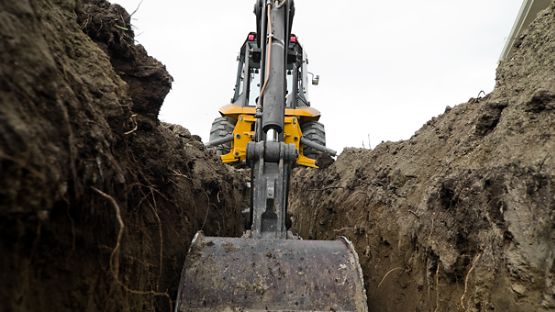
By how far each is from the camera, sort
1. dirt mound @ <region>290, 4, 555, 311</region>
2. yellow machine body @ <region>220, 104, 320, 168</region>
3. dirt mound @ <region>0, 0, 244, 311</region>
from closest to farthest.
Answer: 1. dirt mound @ <region>0, 0, 244, 311</region>
2. dirt mound @ <region>290, 4, 555, 311</region>
3. yellow machine body @ <region>220, 104, 320, 168</region>

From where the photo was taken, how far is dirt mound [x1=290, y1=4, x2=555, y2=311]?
2105 millimetres

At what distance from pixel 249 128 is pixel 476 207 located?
4.53 metres

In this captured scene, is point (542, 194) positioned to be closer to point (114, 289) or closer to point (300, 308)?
→ point (300, 308)

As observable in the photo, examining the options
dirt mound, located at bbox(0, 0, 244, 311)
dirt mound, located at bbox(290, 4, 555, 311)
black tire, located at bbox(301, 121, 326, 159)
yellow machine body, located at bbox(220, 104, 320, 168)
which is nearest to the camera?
dirt mound, located at bbox(0, 0, 244, 311)

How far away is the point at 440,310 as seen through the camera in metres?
2.74

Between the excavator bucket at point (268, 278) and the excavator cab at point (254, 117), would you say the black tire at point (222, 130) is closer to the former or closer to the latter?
the excavator cab at point (254, 117)

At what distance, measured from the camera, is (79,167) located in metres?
1.58

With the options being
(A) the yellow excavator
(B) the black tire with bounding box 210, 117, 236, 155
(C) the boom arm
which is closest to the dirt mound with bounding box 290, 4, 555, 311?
(C) the boom arm

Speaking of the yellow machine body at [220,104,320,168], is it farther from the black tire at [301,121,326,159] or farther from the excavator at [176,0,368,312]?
the excavator at [176,0,368,312]

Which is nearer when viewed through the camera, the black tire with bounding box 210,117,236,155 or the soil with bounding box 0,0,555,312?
the soil with bounding box 0,0,555,312

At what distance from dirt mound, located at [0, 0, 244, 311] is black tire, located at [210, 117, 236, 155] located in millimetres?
4142

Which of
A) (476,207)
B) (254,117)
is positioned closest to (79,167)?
(476,207)

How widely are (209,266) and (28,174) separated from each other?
182 centimetres

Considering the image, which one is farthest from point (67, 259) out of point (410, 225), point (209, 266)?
point (410, 225)
